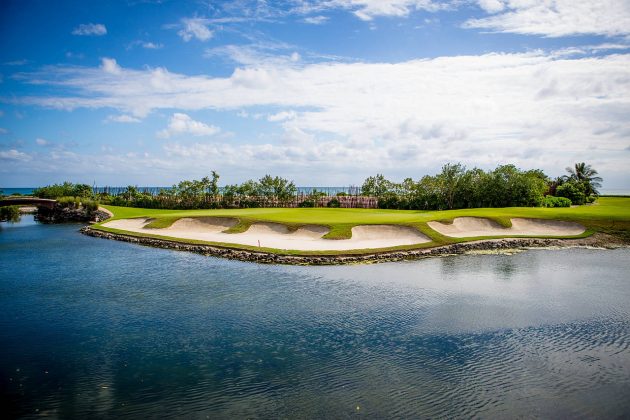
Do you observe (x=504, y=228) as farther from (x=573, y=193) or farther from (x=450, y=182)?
(x=573, y=193)

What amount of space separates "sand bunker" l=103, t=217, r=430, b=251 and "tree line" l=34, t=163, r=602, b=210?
954 inches

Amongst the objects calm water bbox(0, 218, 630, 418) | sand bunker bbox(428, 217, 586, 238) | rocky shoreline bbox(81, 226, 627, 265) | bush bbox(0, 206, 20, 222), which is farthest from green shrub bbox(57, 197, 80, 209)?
sand bunker bbox(428, 217, 586, 238)

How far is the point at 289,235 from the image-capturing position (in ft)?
118

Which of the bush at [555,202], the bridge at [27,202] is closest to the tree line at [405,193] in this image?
the bush at [555,202]

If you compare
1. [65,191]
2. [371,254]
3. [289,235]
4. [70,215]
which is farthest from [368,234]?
[65,191]

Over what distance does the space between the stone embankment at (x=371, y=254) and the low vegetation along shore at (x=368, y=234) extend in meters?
0.07

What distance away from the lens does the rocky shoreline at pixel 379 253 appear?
90.8ft

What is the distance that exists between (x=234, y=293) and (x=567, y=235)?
29938mm

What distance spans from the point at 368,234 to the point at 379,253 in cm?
580

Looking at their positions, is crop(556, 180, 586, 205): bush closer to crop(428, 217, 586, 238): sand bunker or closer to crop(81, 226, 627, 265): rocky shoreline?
crop(428, 217, 586, 238): sand bunker

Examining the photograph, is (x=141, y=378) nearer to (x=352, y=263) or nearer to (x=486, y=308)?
(x=486, y=308)

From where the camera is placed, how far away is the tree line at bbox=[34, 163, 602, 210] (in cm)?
5356

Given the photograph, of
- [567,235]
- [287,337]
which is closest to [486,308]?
[287,337]

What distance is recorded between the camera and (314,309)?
17.6 metres
